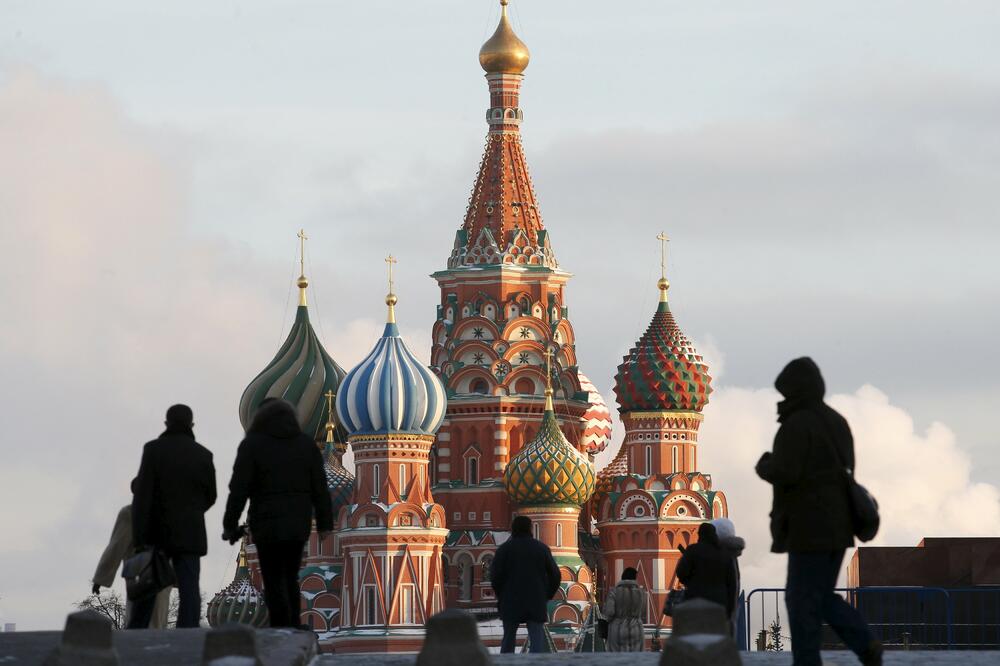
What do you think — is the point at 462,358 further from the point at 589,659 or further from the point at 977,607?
the point at 589,659

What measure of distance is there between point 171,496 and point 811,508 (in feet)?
A: 15.5

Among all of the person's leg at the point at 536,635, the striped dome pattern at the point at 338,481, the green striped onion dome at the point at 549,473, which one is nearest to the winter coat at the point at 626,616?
the person's leg at the point at 536,635

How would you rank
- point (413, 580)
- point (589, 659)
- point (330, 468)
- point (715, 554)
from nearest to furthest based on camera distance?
1. point (589, 659)
2. point (715, 554)
3. point (413, 580)
4. point (330, 468)

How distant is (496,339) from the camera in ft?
238

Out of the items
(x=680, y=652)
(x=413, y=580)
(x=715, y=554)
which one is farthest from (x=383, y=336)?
Result: (x=680, y=652)

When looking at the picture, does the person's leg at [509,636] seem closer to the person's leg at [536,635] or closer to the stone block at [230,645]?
the person's leg at [536,635]

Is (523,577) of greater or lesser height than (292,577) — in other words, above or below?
above

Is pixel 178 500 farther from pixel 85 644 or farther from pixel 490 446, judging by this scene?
pixel 490 446

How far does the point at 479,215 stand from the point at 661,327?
17.7ft

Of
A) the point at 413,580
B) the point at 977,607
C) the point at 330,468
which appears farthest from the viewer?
the point at 330,468

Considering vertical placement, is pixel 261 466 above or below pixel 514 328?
below

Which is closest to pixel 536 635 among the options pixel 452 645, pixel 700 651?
pixel 452 645

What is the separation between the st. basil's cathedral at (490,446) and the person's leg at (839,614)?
5183 cm

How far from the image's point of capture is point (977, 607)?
158 feet
